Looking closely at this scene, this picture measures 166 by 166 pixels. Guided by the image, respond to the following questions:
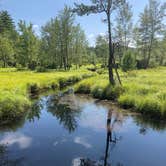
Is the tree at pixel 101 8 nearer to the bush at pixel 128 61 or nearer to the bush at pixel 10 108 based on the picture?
the bush at pixel 10 108

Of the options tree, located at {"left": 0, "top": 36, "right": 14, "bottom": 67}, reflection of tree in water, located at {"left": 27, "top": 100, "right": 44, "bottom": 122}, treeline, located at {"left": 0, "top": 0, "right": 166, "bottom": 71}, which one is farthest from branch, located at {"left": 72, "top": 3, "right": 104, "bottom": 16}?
tree, located at {"left": 0, "top": 36, "right": 14, "bottom": 67}

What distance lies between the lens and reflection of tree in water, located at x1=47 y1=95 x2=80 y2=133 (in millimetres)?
12741

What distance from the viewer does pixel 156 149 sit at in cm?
919

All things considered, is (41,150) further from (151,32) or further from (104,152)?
(151,32)

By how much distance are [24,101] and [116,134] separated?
7.07 metres

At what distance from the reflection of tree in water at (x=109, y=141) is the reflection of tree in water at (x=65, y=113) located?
198cm

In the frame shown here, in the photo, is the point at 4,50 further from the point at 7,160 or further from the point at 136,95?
the point at 7,160

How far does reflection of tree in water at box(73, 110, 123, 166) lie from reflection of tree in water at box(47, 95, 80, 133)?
1981 millimetres

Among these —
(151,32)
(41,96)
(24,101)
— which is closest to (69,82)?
(41,96)

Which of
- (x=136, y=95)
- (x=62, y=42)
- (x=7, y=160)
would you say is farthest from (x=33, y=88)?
(x=62, y=42)

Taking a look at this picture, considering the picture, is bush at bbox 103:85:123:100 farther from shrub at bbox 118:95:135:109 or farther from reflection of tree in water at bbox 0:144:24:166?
reflection of tree in water at bbox 0:144:24:166

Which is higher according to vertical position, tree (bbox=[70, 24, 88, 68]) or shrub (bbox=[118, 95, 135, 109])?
tree (bbox=[70, 24, 88, 68])

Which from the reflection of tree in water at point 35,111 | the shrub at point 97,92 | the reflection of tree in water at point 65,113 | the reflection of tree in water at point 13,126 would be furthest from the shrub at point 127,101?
the reflection of tree in water at point 13,126

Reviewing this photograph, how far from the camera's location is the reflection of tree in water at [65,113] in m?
12.7
